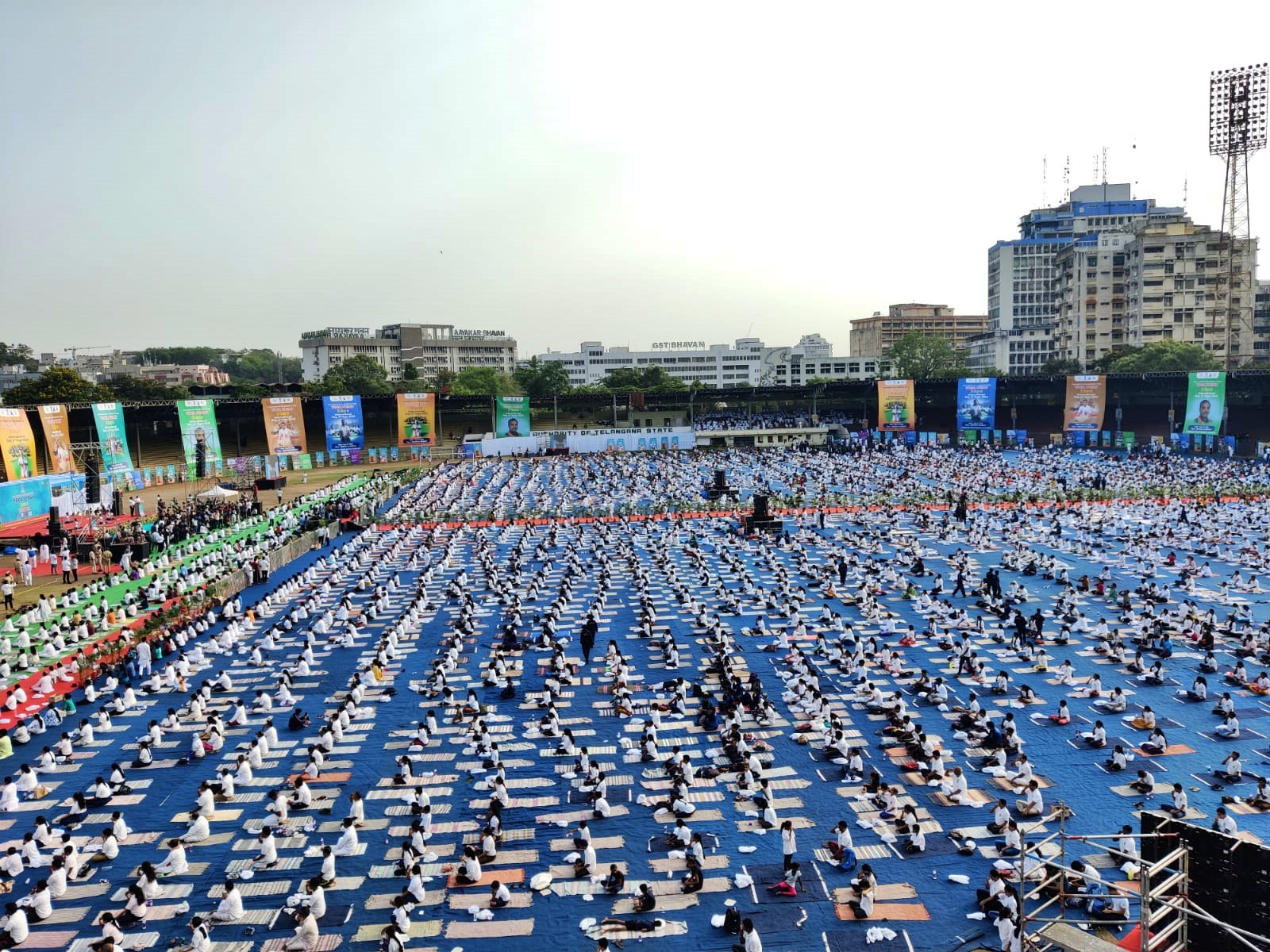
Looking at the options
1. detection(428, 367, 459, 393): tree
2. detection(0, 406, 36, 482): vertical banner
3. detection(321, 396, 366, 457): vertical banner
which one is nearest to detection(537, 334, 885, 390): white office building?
detection(428, 367, 459, 393): tree

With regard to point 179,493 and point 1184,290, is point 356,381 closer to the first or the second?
→ point 179,493

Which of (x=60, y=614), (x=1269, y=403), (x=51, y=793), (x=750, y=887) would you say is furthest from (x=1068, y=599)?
(x=1269, y=403)

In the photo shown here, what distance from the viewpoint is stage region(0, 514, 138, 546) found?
98.6ft

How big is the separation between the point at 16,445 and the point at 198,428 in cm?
1165

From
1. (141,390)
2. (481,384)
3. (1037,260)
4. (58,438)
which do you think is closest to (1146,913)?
(58,438)

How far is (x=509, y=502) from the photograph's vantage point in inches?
1697

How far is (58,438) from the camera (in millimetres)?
40219

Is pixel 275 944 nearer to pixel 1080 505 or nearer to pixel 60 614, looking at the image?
pixel 60 614

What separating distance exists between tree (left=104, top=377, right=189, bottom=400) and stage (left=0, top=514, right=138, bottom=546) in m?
43.1

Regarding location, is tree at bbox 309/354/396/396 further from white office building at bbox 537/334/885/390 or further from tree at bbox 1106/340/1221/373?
tree at bbox 1106/340/1221/373

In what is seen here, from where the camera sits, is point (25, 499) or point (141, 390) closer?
point (25, 499)

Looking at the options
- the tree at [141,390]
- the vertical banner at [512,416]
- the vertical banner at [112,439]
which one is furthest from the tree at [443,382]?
the vertical banner at [112,439]

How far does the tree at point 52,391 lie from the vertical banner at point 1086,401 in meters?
69.8

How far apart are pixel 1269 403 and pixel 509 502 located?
55867 millimetres
